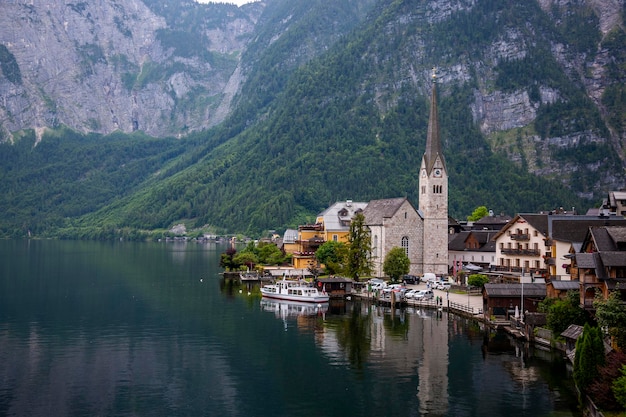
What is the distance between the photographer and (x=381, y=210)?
118500 millimetres

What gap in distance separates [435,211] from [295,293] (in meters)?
27.6

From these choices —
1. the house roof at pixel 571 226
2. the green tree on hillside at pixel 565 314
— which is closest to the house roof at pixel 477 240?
the house roof at pixel 571 226

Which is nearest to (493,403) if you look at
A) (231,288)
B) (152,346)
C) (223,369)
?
(223,369)

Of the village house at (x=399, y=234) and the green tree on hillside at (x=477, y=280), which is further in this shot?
the village house at (x=399, y=234)

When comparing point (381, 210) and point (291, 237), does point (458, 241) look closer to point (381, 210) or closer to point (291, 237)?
point (381, 210)

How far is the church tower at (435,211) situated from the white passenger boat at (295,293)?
70.7 feet

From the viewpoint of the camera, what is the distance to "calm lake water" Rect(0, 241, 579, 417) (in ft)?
164

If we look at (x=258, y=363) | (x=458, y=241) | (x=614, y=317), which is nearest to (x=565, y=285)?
(x=614, y=317)

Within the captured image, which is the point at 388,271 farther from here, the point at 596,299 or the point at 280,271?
the point at 596,299

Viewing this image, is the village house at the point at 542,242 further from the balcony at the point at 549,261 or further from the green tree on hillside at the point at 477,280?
the green tree on hillside at the point at 477,280

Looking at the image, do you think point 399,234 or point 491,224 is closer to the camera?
point 399,234

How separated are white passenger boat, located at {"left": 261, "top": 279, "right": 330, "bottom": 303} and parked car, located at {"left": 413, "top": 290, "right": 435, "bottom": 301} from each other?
11.0 meters

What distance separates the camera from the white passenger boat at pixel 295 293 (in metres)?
97.1

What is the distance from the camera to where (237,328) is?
77.7 metres
